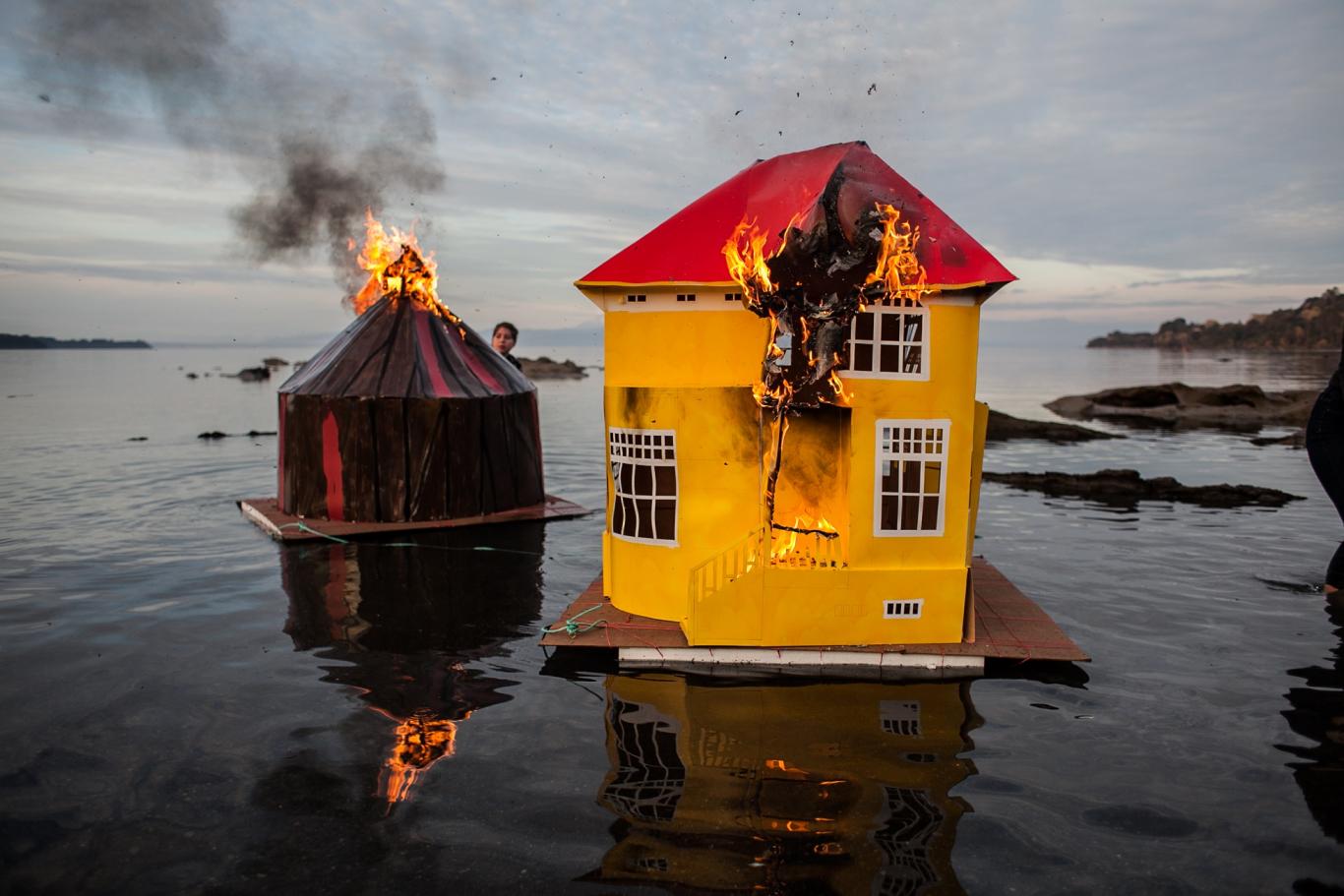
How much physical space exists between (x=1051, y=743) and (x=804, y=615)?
9.47ft

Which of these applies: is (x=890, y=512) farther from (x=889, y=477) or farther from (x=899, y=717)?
(x=899, y=717)

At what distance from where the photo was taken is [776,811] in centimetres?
732

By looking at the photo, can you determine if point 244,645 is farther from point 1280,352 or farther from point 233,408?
point 1280,352

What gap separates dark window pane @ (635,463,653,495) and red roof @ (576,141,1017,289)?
2308 mm

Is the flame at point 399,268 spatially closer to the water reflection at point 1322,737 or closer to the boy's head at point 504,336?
the boy's head at point 504,336

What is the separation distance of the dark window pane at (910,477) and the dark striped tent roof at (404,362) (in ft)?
34.9

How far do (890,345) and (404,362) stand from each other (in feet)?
38.3

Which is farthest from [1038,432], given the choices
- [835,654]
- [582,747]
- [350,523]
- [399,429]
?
[582,747]

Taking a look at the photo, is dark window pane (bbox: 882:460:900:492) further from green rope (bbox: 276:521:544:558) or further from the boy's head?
the boy's head

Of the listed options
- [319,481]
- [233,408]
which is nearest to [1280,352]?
[233,408]

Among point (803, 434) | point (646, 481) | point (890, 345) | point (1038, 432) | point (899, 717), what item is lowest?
point (899, 717)

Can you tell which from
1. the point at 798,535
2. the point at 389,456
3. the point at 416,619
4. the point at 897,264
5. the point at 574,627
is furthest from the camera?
the point at 389,456

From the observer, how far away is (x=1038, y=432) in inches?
1474

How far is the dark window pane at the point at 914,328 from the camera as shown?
10242mm
